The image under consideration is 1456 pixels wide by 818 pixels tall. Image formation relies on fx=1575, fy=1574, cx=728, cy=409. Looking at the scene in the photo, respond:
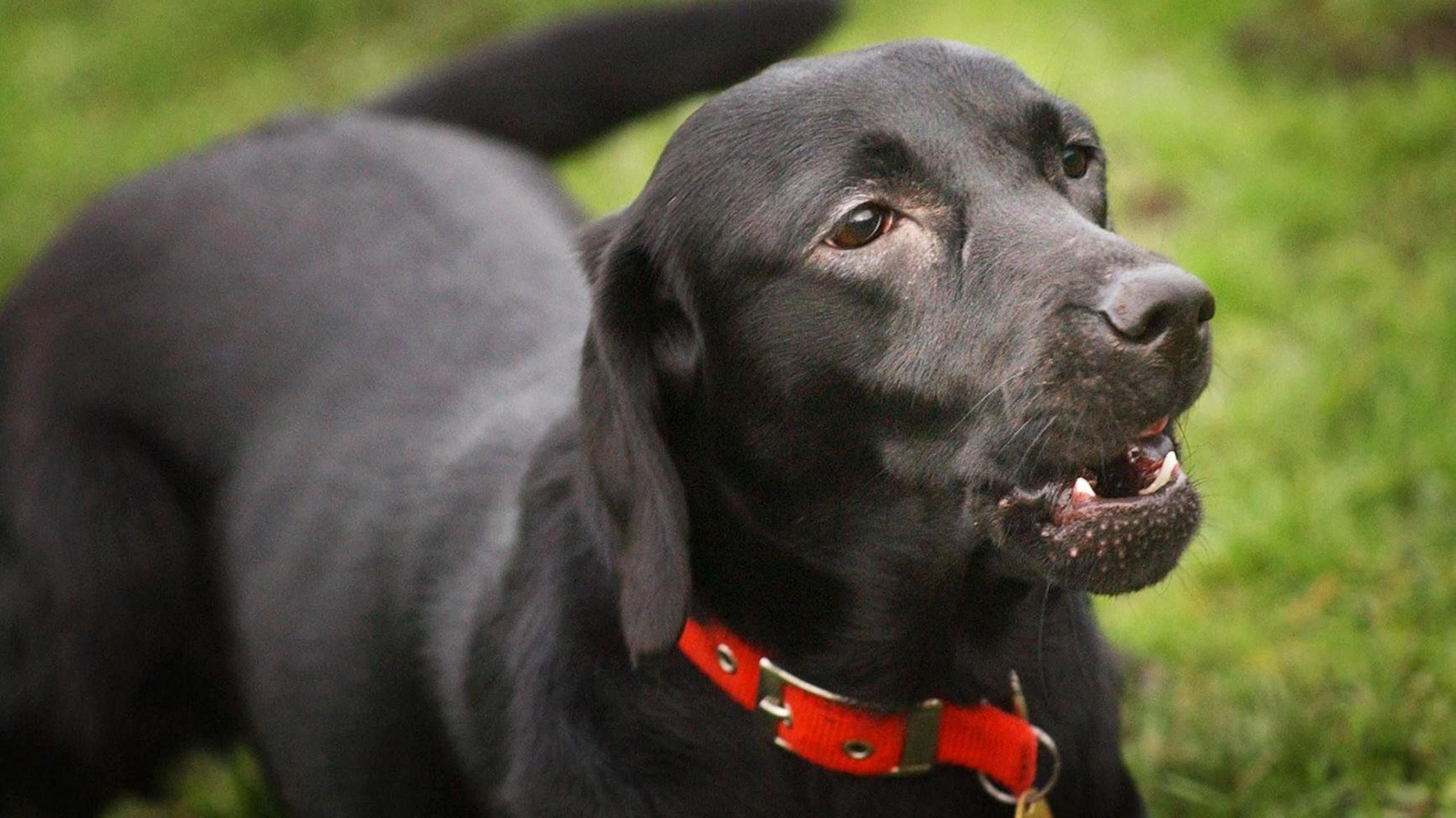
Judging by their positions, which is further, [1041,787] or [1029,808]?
[1041,787]

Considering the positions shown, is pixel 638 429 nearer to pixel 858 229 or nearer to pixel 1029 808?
pixel 858 229

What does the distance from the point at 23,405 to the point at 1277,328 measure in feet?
11.2

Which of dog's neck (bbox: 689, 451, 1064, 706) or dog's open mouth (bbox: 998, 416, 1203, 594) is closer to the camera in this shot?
dog's open mouth (bbox: 998, 416, 1203, 594)

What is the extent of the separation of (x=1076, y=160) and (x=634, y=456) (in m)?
0.87

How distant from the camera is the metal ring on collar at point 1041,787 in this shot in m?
2.50

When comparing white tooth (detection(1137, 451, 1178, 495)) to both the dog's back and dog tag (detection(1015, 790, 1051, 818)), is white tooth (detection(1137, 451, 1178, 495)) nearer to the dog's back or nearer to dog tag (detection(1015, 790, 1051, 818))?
dog tag (detection(1015, 790, 1051, 818))

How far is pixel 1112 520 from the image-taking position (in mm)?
2178

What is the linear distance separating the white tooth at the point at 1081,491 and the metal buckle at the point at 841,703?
18.1 inches

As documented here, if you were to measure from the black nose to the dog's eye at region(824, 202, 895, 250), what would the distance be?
15.4 inches

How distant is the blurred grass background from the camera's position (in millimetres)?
3279

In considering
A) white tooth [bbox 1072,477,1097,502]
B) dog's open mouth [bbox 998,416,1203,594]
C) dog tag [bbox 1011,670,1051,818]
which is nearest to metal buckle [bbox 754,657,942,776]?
dog tag [bbox 1011,670,1051,818]

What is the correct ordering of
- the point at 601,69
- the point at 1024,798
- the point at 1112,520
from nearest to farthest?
the point at 1112,520 → the point at 1024,798 → the point at 601,69

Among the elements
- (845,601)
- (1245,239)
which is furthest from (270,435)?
(1245,239)

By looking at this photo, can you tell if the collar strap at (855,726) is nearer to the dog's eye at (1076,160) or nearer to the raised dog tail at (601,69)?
the dog's eye at (1076,160)
